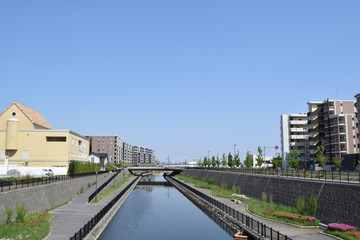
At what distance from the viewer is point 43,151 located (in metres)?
73.8

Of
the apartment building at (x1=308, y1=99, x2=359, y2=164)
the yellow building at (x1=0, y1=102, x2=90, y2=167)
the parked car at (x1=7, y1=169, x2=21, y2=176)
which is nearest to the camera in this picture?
the parked car at (x1=7, y1=169, x2=21, y2=176)

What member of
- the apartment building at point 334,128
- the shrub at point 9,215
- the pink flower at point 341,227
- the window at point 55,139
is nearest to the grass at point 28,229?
the shrub at point 9,215

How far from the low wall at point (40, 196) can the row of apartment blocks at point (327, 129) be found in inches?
2493

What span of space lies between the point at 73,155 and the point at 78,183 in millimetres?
22552

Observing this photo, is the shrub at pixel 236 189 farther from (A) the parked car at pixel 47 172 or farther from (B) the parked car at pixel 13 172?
(B) the parked car at pixel 13 172

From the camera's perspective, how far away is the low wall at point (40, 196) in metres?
31.0

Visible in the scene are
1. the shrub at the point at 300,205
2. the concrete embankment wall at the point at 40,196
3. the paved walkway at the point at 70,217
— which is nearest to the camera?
the paved walkway at the point at 70,217

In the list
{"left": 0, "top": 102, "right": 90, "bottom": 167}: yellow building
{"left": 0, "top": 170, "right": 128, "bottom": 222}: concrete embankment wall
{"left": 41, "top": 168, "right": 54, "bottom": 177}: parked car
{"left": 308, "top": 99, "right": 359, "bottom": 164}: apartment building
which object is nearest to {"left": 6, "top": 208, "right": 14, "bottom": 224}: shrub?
{"left": 0, "top": 170, "right": 128, "bottom": 222}: concrete embankment wall

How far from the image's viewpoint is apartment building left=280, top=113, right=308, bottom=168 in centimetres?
13490

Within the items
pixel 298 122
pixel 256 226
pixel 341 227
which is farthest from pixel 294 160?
pixel 341 227

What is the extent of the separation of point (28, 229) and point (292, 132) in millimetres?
123574

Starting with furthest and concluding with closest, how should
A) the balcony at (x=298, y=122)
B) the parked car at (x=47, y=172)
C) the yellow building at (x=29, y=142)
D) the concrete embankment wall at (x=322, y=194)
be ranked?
1. the balcony at (x=298, y=122)
2. the yellow building at (x=29, y=142)
3. the parked car at (x=47, y=172)
4. the concrete embankment wall at (x=322, y=194)

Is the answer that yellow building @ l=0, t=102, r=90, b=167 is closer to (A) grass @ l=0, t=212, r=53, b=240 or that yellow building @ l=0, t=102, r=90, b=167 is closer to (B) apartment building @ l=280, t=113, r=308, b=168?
(A) grass @ l=0, t=212, r=53, b=240

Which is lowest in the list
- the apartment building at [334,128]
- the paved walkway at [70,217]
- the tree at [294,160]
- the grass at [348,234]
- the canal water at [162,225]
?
the canal water at [162,225]
